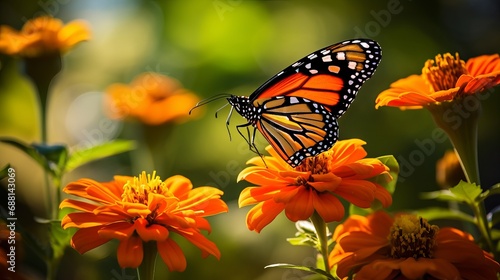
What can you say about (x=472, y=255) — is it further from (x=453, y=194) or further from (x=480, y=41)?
(x=480, y=41)

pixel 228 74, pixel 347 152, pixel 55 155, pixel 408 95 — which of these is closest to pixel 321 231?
pixel 347 152

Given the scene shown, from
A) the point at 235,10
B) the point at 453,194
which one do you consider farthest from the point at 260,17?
the point at 453,194

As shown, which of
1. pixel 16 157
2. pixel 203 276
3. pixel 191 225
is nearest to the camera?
pixel 191 225

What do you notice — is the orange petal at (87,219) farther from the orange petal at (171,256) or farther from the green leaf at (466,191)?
the green leaf at (466,191)

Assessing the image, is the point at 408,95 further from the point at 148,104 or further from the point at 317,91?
the point at 148,104

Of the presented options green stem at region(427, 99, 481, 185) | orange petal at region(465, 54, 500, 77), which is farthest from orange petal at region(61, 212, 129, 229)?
orange petal at region(465, 54, 500, 77)

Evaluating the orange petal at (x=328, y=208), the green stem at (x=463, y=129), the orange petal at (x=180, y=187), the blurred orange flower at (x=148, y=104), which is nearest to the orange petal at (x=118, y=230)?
the orange petal at (x=180, y=187)
